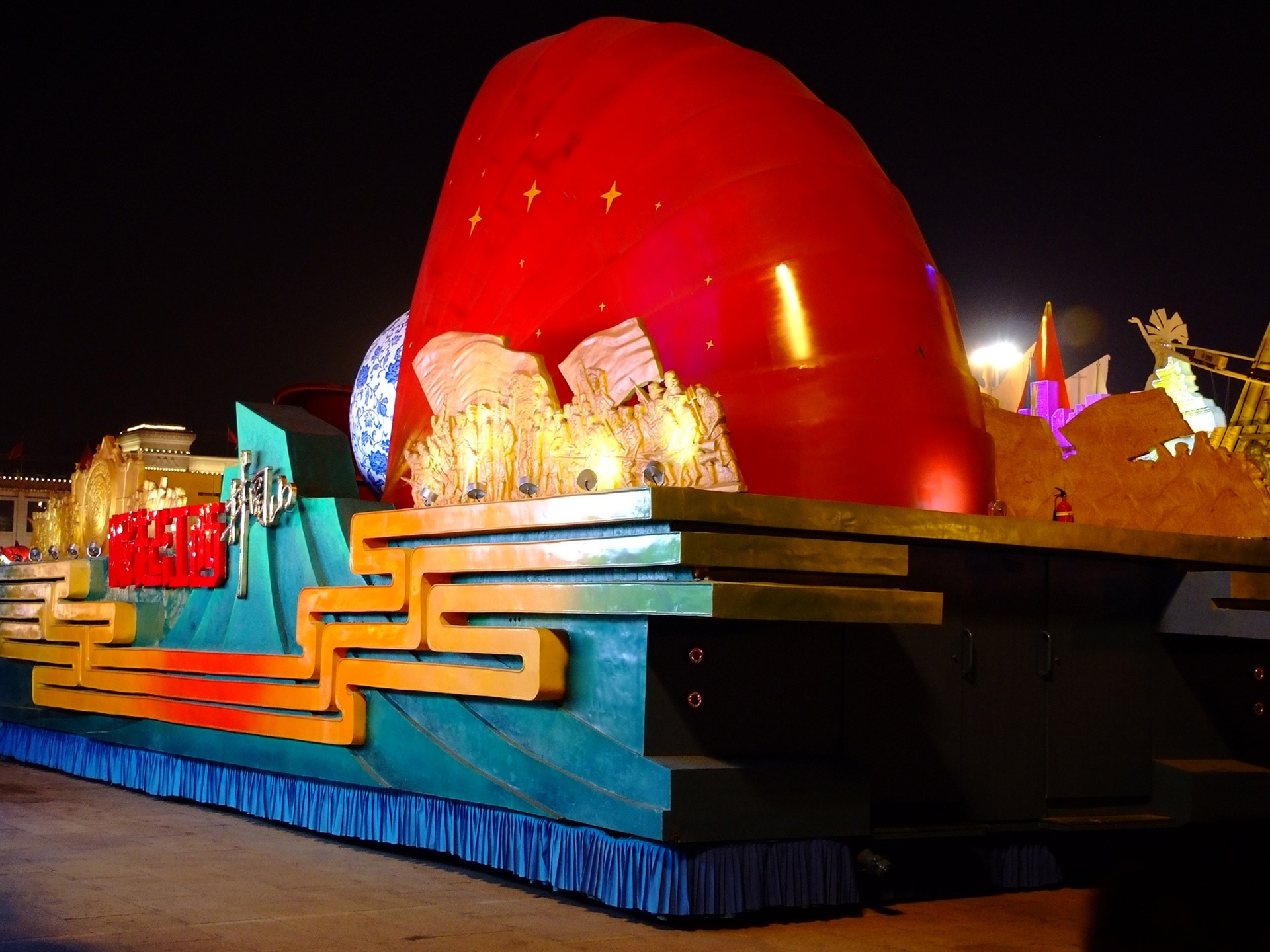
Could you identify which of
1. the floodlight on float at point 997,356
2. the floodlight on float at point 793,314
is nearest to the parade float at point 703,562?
the floodlight on float at point 793,314

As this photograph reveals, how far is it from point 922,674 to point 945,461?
158 centimetres

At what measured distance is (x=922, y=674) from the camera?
8844mm

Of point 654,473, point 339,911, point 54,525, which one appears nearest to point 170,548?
point 54,525

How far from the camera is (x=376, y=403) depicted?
13383mm

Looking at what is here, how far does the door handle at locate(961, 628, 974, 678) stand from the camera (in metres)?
9.02

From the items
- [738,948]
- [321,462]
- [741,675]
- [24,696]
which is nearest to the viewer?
[738,948]

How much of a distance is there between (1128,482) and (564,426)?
443 centimetres

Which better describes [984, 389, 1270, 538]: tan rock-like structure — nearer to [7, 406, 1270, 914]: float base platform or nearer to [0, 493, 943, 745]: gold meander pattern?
[7, 406, 1270, 914]: float base platform

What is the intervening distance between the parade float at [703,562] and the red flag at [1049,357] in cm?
570

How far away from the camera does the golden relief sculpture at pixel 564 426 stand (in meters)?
8.41

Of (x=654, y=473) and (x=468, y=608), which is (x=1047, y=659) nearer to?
(x=654, y=473)

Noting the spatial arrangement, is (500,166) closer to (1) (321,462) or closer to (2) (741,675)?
(1) (321,462)

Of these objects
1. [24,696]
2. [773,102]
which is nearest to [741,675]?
[773,102]

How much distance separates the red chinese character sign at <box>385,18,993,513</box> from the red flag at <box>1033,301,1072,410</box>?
6708mm
